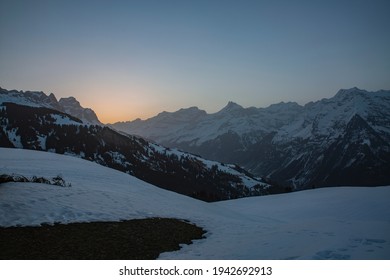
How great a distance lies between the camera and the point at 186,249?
17188 mm

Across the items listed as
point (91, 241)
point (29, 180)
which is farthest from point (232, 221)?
point (29, 180)

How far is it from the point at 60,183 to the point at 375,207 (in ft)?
92.8

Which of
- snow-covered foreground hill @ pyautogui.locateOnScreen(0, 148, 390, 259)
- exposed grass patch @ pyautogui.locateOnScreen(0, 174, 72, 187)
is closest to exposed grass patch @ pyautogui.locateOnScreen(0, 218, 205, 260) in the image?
snow-covered foreground hill @ pyautogui.locateOnScreen(0, 148, 390, 259)

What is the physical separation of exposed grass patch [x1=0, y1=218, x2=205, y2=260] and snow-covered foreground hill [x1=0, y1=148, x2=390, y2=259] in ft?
3.62

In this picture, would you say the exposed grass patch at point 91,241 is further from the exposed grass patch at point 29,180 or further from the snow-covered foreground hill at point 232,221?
the exposed grass patch at point 29,180

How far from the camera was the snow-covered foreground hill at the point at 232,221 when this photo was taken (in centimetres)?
1463

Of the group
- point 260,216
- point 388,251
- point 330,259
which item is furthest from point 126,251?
point 260,216

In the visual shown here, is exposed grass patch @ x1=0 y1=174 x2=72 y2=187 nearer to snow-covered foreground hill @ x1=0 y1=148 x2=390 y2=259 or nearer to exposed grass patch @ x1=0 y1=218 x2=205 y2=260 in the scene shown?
snow-covered foreground hill @ x1=0 y1=148 x2=390 y2=259

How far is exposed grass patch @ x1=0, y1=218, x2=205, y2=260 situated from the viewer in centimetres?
1498

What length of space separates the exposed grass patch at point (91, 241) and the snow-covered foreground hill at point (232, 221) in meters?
1.10

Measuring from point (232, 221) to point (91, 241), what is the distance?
45.2 ft

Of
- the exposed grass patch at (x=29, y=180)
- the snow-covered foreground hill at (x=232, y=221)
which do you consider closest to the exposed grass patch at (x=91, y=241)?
the snow-covered foreground hill at (x=232, y=221)
